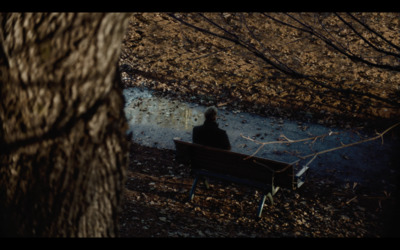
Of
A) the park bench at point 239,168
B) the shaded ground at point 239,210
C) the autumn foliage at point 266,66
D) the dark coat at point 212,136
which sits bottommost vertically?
the shaded ground at point 239,210

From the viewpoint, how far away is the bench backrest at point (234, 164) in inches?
182

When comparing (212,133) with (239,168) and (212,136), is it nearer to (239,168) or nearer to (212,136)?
(212,136)

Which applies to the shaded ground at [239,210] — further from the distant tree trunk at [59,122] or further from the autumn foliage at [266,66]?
the autumn foliage at [266,66]

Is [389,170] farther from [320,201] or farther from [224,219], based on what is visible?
[224,219]

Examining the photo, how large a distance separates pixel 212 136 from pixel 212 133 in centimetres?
5

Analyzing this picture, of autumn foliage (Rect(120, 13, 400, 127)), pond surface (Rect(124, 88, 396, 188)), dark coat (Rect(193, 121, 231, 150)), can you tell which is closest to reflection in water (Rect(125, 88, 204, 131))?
pond surface (Rect(124, 88, 396, 188))

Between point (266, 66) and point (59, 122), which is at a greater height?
point (266, 66)

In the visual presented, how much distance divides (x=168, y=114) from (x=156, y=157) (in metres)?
1.82

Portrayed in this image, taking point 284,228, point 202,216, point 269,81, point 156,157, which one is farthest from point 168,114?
point 284,228

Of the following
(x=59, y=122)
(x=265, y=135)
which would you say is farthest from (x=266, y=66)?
(x=59, y=122)

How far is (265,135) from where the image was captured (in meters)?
7.51

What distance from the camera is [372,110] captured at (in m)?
8.37

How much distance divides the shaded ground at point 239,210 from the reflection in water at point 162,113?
183 cm

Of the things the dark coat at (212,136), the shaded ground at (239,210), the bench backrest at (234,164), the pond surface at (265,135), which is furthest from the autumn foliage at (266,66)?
the bench backrest at (234,164)
